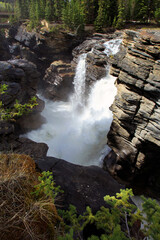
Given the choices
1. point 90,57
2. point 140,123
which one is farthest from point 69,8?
point 140,123

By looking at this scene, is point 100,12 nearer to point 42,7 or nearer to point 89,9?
point 89,9

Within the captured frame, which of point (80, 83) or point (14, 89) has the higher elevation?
point (14, 89)

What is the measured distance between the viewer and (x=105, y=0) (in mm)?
32375

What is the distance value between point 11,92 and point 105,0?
30314mm

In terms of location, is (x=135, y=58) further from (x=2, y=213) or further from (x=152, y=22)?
(x=152, y=22)

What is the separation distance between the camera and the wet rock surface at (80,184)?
609 centimetres

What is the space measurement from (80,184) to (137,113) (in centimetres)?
675

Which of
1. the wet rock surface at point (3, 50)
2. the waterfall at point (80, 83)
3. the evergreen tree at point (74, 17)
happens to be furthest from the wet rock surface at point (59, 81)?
the wet rock surface at point (3, 50)

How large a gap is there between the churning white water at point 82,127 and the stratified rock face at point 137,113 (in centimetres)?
329

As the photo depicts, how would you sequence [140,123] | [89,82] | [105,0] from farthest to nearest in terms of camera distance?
[105,0] < [89,82] < [140,123]

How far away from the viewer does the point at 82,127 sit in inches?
808

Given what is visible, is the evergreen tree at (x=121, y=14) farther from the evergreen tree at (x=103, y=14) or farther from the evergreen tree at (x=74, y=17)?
the evergreen tree at (x=74, y=17)

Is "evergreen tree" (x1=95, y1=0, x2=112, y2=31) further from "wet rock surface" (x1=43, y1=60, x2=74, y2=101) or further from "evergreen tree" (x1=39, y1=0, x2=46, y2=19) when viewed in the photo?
"evergreen tree" (x1=39, y1=0, x2=46, y2=19)

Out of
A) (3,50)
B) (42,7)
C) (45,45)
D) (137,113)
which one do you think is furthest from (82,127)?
(42,7)
